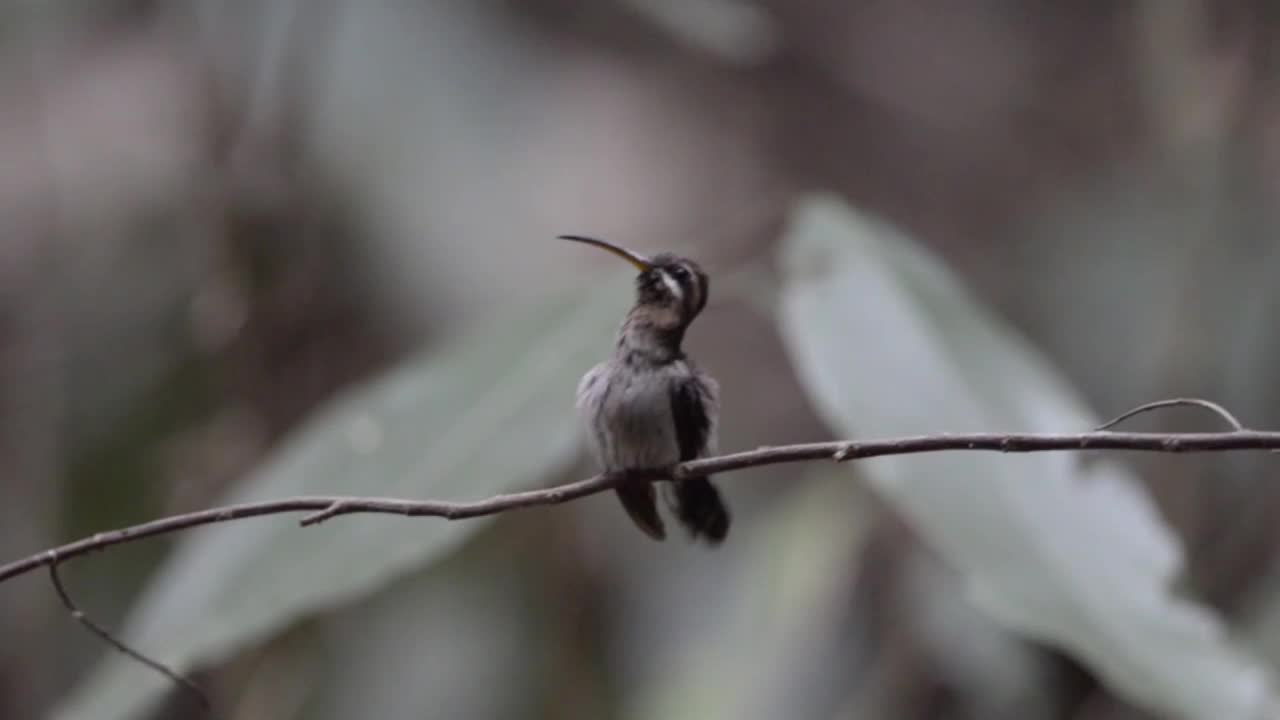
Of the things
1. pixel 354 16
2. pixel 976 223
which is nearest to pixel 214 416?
pixel 354 16

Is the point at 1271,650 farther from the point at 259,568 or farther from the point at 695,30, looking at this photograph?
the point at 259,568

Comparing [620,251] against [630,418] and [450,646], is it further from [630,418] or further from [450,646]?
[450,646]

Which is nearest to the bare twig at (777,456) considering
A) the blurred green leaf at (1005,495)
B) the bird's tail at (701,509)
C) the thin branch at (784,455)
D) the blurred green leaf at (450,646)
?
the thin branch at (784,455)

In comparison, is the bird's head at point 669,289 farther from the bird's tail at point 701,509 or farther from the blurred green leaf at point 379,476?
the blurred green leaf at point 379,476

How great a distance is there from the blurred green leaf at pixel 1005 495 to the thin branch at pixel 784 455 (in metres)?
0.73

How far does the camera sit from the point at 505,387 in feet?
7.01

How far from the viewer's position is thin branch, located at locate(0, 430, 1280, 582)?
33.0 inches

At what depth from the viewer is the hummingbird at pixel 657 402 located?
113cm

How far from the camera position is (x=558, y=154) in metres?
4.48

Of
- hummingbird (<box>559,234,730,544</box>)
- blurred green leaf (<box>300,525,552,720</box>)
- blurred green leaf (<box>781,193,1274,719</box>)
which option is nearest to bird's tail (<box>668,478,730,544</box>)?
hummingbird (<box>559,234,730,544</box>)

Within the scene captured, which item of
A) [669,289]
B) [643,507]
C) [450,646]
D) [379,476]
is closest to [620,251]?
[669,289]

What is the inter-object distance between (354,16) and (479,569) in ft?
3.79

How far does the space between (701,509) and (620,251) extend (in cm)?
23

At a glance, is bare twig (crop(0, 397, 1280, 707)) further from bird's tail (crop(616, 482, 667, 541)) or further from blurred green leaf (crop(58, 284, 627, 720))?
blurred green leaf (crop(58, 284, 627, 720))
